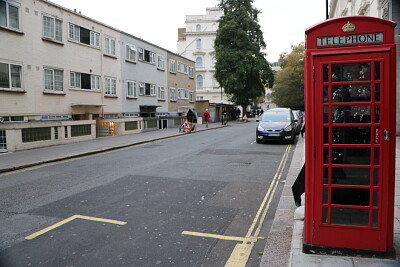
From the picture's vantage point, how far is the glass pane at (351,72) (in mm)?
3457

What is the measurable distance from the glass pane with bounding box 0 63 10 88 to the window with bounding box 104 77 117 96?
28.8 ft

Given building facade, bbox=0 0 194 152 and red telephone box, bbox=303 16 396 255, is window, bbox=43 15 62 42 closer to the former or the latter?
building facade, bbox=0 0 194 152

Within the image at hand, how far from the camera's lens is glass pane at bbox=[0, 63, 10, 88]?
16398mm

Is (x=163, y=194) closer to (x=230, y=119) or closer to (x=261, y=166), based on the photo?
(x=261, y=166)

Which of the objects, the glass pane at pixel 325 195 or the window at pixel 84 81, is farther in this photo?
the window at pixel 84 81

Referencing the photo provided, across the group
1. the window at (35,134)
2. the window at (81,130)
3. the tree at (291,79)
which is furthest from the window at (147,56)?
the tree at (291,79)

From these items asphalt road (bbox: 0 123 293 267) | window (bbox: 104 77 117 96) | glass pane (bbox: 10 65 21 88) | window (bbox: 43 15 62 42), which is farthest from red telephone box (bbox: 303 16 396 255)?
window (bbox: 104 77 117 96)

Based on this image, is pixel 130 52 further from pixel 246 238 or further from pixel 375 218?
pixel 375 218

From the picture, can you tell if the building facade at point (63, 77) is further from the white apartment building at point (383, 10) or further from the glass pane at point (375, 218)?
the white apartment building at point (383, 10)

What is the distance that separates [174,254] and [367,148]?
250cm

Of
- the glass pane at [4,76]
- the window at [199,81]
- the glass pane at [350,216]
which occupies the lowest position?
the glass pane at [350,216]

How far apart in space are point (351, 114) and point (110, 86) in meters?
24.0

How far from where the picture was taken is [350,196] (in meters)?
3.63

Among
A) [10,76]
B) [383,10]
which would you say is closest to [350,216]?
[383,10]
